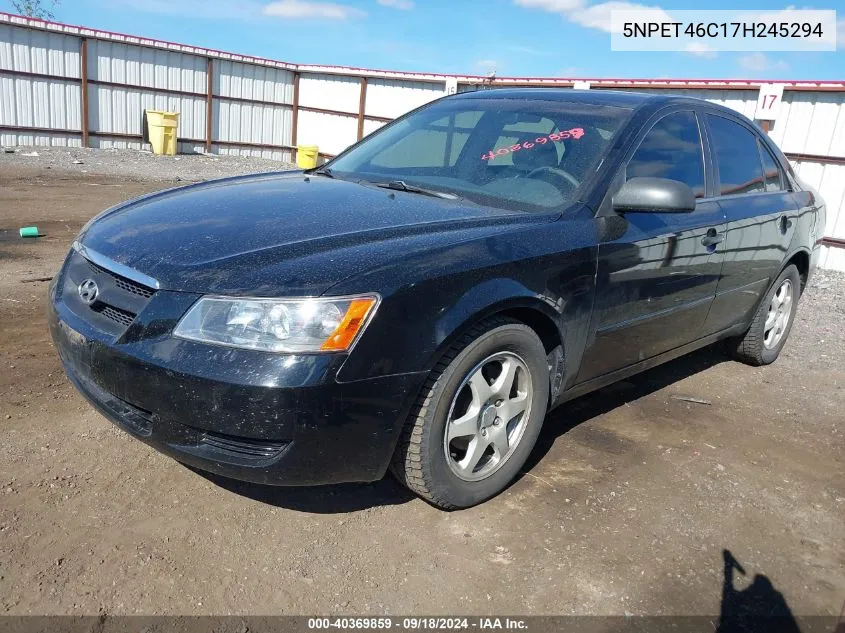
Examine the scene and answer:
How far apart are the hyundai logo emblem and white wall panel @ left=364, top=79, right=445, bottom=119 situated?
56.0 ft

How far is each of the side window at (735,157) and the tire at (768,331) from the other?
80cm

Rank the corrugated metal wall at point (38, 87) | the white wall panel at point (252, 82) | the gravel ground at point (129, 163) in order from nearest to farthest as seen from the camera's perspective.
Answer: the gravel ground at point (129, 163) → the corrugated metal wall at point (38, 87) → the white wall panel at point (252, 82)

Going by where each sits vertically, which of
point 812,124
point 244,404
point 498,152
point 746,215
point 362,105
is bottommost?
point 244,404

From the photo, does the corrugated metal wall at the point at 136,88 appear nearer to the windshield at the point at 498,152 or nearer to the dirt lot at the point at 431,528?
the dirt lot at the point at 431,528

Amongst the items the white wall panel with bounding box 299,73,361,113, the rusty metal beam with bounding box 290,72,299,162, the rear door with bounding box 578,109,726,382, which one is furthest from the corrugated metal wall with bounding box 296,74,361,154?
the rear door with bounding box 578,109,726,382

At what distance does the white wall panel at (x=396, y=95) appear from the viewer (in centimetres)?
1930

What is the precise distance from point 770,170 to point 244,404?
3909mm

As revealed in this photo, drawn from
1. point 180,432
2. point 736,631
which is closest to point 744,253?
point 736,631

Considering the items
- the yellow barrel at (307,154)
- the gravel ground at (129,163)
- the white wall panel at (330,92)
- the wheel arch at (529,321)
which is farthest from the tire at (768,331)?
the white wall panel at (330,92)

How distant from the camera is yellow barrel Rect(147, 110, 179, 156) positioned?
19547 mm

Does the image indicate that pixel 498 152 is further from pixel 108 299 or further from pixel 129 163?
pixel 129 163

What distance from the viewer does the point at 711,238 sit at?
12.5 feet

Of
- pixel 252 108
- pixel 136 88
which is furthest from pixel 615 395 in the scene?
pixel 252 108

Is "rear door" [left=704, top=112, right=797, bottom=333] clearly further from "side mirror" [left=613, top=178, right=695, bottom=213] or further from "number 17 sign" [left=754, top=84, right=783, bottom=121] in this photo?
"number 17 sign" [left=754, top=84, right=783, bottom=121]
